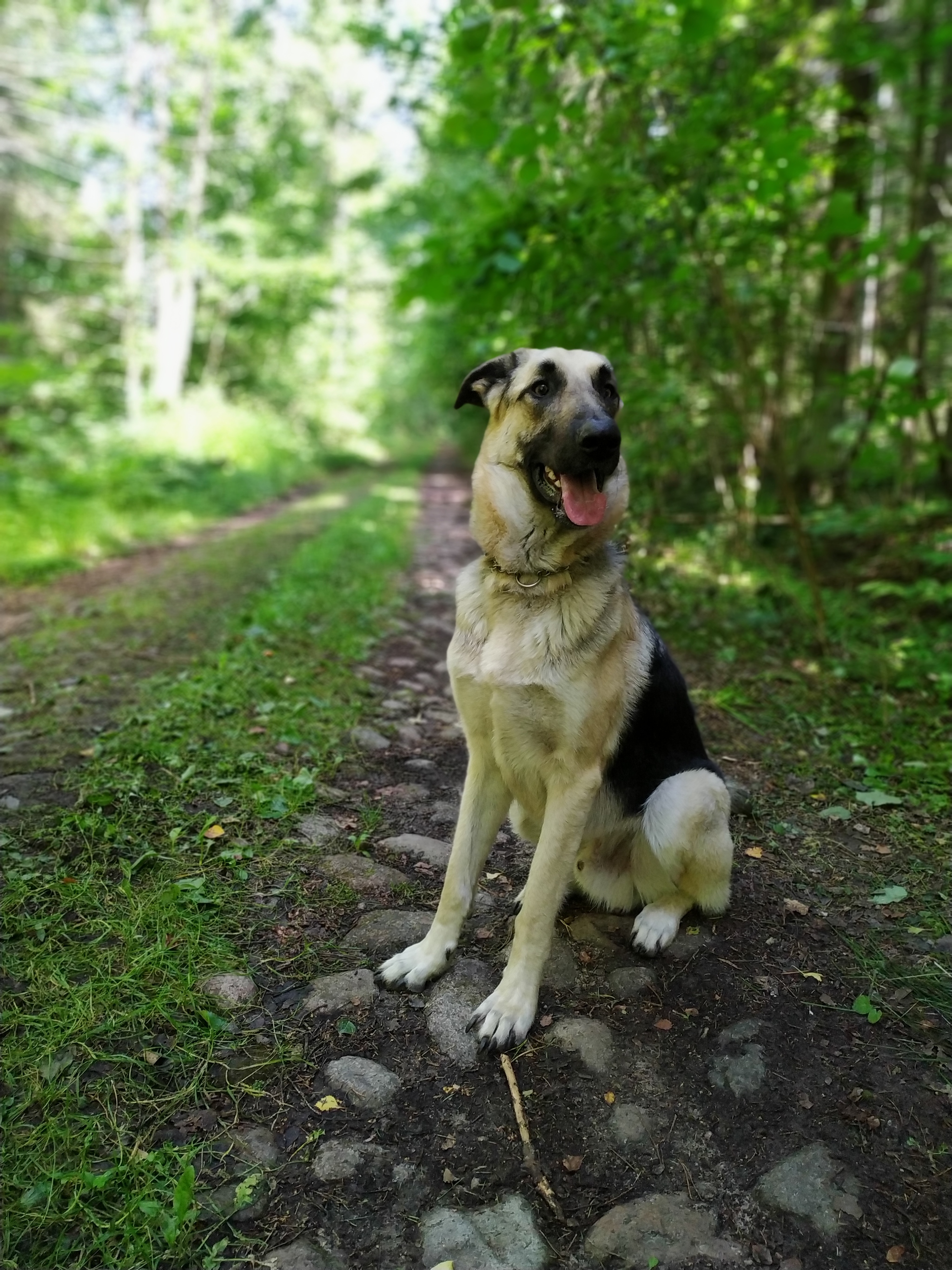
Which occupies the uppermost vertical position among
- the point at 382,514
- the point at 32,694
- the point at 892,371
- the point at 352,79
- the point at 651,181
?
the point at 352,79

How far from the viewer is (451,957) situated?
2840 millimetres

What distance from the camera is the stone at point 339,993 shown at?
254cm

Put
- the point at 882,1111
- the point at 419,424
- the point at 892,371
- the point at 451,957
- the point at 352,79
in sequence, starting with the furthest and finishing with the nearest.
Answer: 1. the point at 419,424
2. the point at 352,79
3. the point at 892,371
4. the point at 451,957
5. the point at 882,1111

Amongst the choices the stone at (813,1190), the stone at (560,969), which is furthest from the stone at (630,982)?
the stone at (813,1190)

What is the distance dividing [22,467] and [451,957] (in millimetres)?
11872

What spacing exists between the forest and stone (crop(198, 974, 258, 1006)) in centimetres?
2

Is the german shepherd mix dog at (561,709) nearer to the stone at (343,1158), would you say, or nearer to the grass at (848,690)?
the stone at (343,1158)

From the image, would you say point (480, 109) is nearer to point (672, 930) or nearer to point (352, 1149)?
point (672, 930)

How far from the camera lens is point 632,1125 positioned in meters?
2.20

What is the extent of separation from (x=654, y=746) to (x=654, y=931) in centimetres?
71

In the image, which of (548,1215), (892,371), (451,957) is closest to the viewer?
(548,1215)

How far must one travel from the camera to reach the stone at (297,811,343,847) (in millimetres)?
3363

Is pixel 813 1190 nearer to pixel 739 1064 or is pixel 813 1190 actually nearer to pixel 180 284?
pixel 739 1064

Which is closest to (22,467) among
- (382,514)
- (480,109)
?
(382,514)
